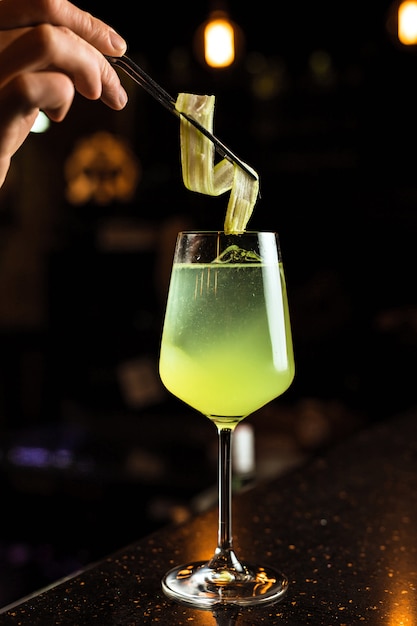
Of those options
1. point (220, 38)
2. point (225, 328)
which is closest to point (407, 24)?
point (220, 38)

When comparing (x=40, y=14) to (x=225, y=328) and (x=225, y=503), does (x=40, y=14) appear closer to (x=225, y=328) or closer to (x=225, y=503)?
(x=225, y=328)

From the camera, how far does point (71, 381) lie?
537 cm

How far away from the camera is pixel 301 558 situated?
1058mm

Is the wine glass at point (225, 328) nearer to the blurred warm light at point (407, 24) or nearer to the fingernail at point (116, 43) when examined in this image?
the fingernail at point (116, 43)

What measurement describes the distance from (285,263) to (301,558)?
13.5ft

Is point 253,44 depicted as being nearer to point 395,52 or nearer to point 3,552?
point 395,52

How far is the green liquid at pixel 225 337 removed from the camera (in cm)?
104

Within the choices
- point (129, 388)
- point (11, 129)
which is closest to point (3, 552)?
point (129, 388)

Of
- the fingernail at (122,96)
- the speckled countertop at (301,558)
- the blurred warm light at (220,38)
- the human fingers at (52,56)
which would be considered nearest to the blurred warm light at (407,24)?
the blurred warm light at (220,38)

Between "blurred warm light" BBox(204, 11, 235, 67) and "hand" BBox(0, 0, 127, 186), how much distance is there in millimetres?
3337

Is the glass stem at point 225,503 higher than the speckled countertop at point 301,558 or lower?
higher

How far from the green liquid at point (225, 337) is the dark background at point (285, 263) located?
2.77 meters

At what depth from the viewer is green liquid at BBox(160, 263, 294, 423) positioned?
1.04 meters

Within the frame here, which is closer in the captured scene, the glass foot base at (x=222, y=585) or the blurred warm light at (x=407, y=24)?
the glass foot base at (x=222, y=585)
